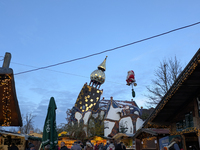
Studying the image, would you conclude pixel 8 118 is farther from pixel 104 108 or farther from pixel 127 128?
pixel 104 108

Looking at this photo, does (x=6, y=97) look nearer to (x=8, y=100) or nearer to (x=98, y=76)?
(x=8, y=100)

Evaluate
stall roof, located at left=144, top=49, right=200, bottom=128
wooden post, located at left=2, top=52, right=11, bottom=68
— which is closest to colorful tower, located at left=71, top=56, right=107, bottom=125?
stall roof, located at left=144, top=49, right=200, bottom=128

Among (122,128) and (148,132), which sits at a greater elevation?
(148,132)

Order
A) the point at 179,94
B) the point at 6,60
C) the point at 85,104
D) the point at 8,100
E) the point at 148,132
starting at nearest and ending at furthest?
the point at 6,60
the point at 8,100
the point at 179,94
the point at 148,132
the point at 85,104

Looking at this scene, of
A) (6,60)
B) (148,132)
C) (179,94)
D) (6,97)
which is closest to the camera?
(6,60)

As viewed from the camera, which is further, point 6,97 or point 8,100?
point 8,100

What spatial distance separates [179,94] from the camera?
8195mm

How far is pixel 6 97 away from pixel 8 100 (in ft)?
1.07

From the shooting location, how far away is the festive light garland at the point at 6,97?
695cm

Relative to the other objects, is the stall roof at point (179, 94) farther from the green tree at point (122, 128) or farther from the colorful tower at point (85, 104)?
the colorful tower at point (85, 104)

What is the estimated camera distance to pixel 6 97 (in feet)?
25.5

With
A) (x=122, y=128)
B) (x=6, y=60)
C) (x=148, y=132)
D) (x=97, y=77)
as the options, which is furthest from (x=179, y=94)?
(x=97, y=77)

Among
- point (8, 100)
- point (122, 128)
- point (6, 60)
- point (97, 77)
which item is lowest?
point (122, 128)

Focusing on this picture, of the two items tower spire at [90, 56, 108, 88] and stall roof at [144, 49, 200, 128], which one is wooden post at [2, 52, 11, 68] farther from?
tower spire at [90, 56, 108, 88]
